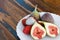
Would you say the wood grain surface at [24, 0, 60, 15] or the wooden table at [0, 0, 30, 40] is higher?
the wood grain surface at [24, 0, 60, 15]

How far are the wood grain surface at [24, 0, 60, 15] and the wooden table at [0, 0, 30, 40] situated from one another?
0.26 ft

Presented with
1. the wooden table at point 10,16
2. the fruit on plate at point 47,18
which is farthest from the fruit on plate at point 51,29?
the wooden table at point 10,16

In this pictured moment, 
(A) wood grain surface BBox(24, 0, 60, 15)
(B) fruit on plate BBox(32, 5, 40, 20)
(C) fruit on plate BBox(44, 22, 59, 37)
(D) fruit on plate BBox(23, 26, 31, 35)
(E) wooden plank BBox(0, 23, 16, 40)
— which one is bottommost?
(E) wooden plank BBox(0, 23, 16, 40)

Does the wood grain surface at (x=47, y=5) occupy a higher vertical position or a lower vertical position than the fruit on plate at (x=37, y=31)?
higher

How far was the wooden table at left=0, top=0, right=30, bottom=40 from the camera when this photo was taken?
934mm

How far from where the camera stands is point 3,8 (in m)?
1.08

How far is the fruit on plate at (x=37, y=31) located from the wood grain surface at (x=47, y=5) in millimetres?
210

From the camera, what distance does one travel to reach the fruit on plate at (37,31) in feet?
2.81

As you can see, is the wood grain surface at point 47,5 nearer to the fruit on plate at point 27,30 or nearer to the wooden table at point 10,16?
the wooden table at point 10,16

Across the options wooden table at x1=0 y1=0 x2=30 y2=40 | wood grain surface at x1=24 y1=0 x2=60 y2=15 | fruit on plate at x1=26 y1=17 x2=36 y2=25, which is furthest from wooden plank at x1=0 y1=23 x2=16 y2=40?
wood grain surface at x1=24 y1=0 x2=60 y2=15

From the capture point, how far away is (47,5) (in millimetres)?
1102

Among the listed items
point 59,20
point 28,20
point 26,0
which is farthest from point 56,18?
point 26,0

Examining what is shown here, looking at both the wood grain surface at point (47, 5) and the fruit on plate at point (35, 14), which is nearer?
the fruit on plate at point (35, 14)

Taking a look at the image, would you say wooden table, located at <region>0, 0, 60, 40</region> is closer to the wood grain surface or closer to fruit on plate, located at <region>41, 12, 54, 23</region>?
the wood grain surface
